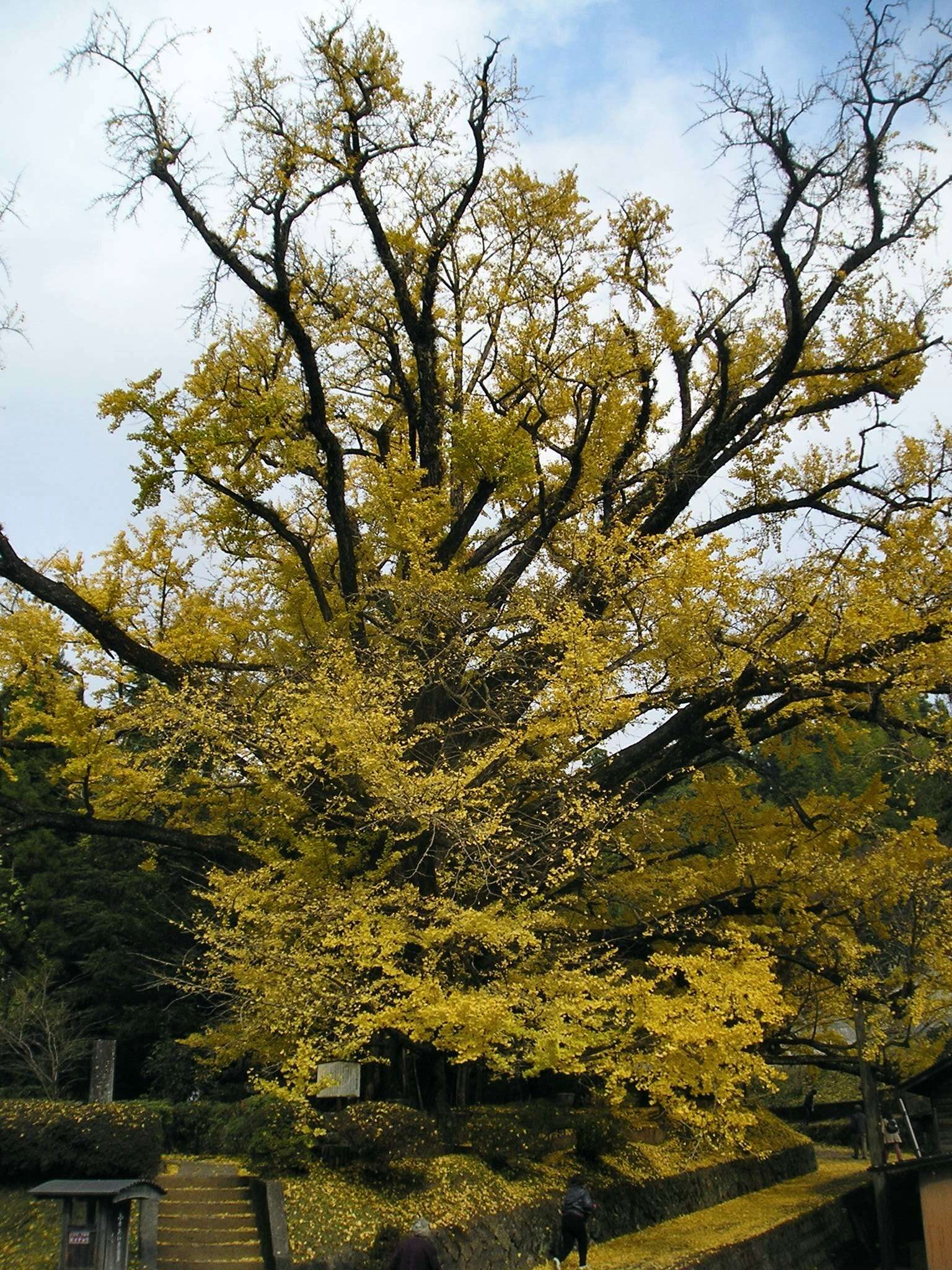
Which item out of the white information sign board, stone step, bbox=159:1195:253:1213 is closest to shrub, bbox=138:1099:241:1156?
the white information sign board

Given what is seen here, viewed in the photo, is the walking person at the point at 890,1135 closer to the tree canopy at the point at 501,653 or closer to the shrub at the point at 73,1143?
the tree canopy at the point at 501,653

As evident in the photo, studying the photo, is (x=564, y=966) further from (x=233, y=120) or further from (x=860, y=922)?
(x=233, y=120)

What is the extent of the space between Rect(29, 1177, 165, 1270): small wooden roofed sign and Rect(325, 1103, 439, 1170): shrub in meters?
2.62

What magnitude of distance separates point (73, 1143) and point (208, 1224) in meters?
Answer: 2.14

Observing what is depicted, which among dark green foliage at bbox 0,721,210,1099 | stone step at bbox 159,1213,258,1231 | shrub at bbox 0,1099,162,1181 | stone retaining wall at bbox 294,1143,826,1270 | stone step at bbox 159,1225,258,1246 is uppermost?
dark green foliage at bbox 0,721,210,1099

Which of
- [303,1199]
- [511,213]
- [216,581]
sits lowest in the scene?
[303,1199]

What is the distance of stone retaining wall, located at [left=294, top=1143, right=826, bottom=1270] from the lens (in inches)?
365

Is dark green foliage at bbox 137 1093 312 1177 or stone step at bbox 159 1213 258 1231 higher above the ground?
dark green foliage at bbox 137 1093 312 1177

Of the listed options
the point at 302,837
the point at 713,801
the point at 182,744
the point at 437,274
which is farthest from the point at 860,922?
the point at 437,274

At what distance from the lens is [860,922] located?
12.9m

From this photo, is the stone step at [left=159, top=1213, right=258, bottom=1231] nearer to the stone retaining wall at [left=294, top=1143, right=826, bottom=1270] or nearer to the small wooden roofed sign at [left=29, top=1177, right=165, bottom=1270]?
the stone retaining wall at [left=294, top=1143, right=826, bottom=1270]

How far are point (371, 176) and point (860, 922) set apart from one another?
1246 centimetres

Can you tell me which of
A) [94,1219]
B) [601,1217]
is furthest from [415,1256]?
[601,1217]

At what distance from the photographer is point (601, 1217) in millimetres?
11742
